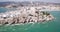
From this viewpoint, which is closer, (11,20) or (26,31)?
(26,31)

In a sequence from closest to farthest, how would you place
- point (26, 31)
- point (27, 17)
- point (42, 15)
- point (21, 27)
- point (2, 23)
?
1. point (26, 31)
2. point (21, 27)
3. point (2, 23)
4. point (27, 17)
5. point (42, 15)

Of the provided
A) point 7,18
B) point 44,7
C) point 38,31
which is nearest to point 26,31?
point 38,31

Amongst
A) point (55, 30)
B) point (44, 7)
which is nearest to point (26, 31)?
point (55, 30)

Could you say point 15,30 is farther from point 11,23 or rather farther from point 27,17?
point 27,17

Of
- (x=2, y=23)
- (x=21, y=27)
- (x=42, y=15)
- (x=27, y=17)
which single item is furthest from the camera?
(x=42, y=15)

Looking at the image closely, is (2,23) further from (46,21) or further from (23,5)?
(23,5)

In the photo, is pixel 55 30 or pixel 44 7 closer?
pixel 55 30

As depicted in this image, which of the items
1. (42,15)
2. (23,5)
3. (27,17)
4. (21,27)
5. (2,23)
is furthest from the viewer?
(23,5)

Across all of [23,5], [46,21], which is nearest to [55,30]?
[46,21]

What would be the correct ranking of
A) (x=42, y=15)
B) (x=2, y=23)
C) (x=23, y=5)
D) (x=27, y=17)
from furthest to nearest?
(x=23, y=5) < (x=42, y=15) < (x=27, y=17) < (x=2, y=23)
